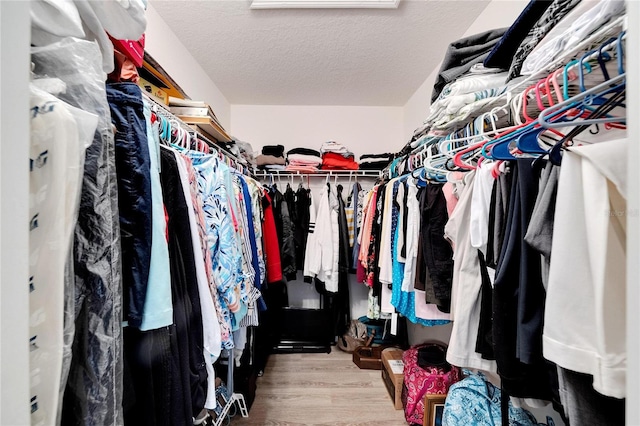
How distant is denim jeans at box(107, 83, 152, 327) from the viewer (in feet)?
1.77

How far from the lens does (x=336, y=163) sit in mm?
2402

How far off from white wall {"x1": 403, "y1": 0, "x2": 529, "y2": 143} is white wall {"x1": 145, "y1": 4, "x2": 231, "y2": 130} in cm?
179

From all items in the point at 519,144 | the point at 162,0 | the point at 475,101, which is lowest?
the point at 519,144

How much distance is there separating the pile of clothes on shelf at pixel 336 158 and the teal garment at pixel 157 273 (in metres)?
1.90

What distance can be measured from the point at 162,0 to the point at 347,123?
1720 millimetres

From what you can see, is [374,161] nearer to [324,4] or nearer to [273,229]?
[273,229]

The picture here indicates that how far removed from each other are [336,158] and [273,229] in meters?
1.03

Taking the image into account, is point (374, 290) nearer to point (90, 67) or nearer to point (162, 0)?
point (90, 67)

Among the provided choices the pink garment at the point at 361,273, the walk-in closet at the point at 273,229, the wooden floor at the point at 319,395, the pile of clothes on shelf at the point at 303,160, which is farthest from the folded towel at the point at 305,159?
the wooden floor at the point at 319,395

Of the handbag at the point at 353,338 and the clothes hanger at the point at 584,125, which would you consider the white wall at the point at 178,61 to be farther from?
the handbag at the point at 353,338

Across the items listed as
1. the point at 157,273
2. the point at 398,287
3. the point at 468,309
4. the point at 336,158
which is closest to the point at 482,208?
the point at 468,309

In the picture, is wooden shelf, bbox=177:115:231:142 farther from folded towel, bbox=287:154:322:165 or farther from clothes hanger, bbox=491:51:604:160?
clothes hanger, bbox=491:51:604:160
